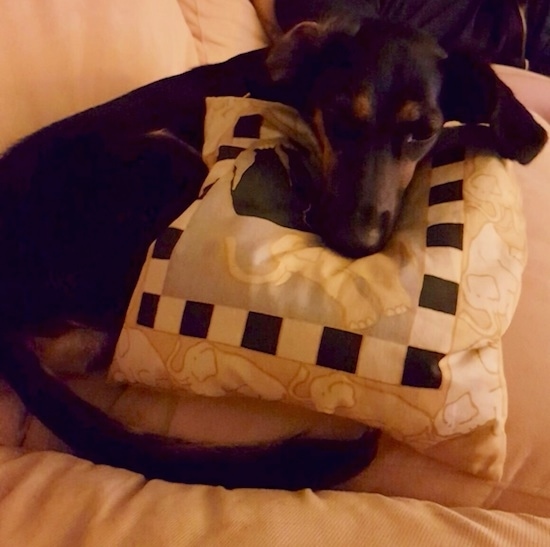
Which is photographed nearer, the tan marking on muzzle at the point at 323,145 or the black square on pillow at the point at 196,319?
the black square on pillow at the point at 196,319

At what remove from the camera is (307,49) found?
1075 millimetres

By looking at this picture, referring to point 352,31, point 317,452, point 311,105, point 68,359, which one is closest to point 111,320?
point 68,359

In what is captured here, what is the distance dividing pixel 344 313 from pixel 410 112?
1.25 feet

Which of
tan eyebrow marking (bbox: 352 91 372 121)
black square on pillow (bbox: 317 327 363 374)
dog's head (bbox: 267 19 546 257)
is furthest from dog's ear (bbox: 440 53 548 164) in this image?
black square on pillow (bbox: 317 327 363 374)

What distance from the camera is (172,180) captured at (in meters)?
1.05

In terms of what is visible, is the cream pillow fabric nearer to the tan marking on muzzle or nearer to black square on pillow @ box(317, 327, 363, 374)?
the tan marking on muzzle

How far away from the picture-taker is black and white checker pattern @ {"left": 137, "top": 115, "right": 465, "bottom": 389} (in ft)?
2.50

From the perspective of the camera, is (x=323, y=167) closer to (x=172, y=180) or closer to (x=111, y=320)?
(x=172, y=180)

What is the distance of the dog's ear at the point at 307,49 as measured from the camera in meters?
1.07

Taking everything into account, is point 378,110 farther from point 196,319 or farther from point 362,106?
point 196,319

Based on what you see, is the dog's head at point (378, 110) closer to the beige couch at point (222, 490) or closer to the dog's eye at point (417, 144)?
the dog's eye at point (417, 144)

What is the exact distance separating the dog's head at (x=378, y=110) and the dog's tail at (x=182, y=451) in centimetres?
30

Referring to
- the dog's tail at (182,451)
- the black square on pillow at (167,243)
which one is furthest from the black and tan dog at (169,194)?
the black square on pillow at (167,243)

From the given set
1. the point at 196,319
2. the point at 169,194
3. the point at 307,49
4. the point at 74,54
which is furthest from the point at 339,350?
the point at 74,54
